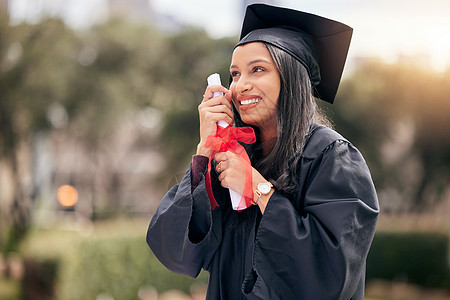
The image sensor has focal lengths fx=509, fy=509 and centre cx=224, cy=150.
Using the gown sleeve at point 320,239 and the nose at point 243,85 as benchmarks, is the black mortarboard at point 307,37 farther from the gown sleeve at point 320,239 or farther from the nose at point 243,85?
the gown sleeve at point 320,239

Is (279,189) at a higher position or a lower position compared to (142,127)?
higher

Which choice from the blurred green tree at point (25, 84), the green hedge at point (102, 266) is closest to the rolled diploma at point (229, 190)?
the green hedge at point (102, 266)

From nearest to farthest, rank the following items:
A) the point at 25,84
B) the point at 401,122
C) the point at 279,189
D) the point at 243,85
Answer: the point at 279,189 < the point at 243,85 < the point at 25,84 < the point at 401,122

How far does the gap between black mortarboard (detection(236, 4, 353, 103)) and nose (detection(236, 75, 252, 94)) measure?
0.13 meters

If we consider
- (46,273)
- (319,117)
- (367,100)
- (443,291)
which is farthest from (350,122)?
(319,117)

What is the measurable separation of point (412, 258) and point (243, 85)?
9.49 m

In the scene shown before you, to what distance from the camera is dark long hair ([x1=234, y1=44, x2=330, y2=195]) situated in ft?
5.46

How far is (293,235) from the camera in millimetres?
1473

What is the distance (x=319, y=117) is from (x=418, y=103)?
44.0 ft

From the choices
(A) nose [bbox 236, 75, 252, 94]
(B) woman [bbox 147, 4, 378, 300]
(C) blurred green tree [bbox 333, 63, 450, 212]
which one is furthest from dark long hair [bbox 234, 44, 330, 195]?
(C) blurred green tree [bbox 333, 63, 450, 212]

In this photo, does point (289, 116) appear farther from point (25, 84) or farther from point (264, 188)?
point (25, 84)

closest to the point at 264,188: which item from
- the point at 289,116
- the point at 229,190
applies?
the point at 229,190

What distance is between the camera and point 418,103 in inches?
559

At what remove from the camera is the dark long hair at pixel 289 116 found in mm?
1663
